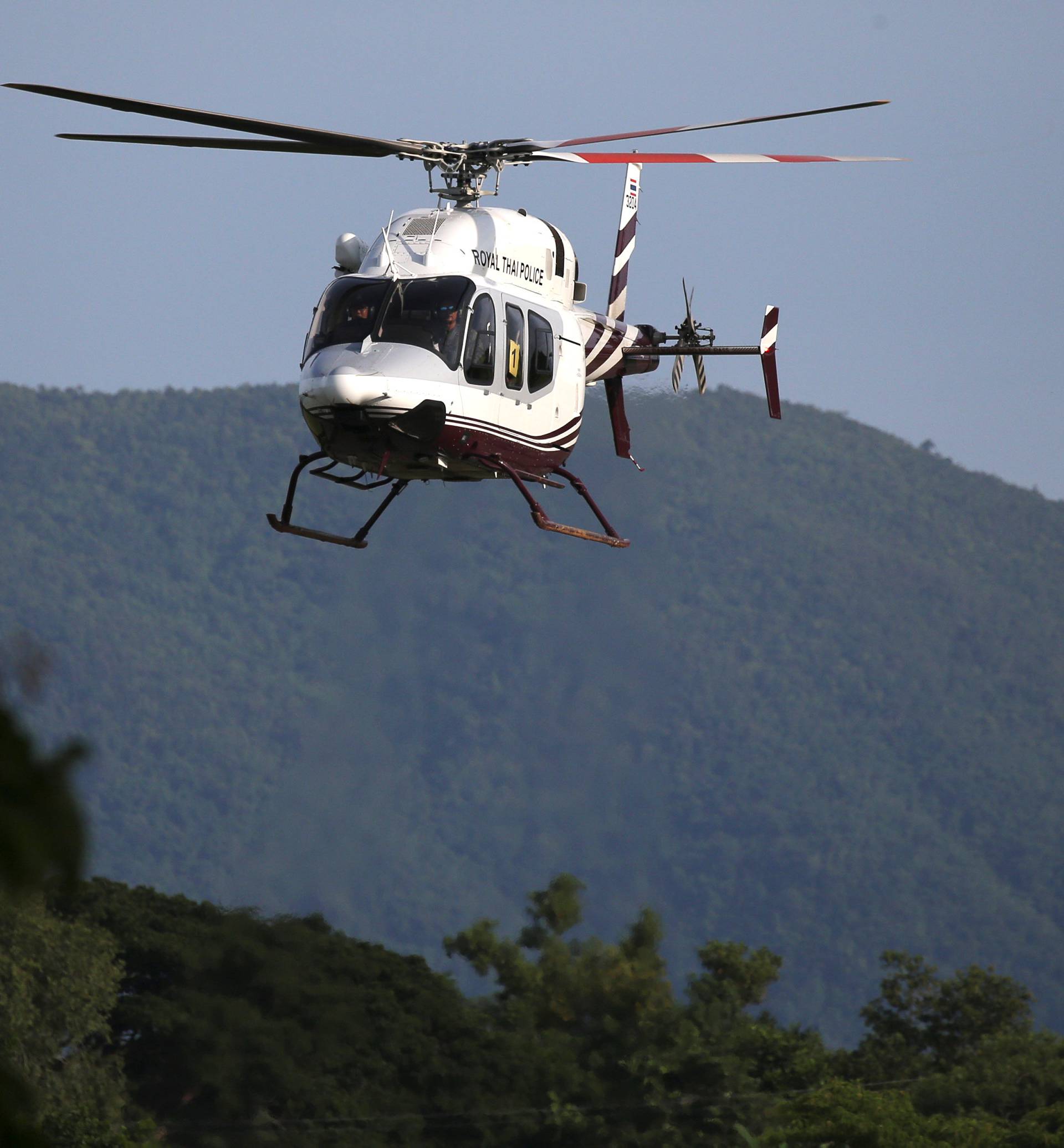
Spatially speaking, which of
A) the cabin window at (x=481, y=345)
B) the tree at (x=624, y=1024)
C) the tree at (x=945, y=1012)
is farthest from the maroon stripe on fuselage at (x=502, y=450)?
the tree at (x=945, y=1012)

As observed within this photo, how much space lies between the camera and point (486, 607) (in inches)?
6309

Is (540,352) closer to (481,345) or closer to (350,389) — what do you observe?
(481,345)

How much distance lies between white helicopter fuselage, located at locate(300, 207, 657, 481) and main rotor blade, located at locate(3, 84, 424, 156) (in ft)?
2.64

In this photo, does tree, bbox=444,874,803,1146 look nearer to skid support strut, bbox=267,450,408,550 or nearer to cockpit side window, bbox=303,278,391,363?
skid support strut, bbox=267,450,408,550

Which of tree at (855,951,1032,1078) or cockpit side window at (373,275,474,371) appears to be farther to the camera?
tree at (855,951,1032,1078)

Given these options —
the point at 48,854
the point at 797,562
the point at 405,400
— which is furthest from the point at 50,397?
the point at 48,854

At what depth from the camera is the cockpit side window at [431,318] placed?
15.2 metres

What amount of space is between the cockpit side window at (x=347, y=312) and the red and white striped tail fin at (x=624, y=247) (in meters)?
4.27

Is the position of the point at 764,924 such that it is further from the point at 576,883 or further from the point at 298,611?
the point at 576,883

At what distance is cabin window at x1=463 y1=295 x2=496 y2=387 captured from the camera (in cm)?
1543

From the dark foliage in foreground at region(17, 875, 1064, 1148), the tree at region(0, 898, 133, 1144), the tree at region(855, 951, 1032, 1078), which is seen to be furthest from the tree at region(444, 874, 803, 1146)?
the tree at region(0, 898, 133, 1144)

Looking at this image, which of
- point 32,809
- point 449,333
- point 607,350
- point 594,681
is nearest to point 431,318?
point 449,333

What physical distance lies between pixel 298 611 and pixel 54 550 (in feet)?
74.5

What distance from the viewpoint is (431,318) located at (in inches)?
602
